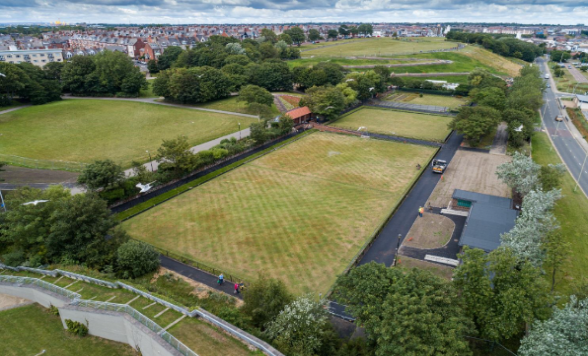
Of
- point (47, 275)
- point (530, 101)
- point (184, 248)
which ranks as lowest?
point (184, 248)

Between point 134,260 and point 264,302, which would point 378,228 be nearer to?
point 264,302

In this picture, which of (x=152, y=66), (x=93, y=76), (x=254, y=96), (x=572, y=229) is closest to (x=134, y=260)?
(x=572, y=229)

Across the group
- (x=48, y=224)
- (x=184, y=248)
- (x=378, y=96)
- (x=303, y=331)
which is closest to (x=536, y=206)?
(x=303, y=331)

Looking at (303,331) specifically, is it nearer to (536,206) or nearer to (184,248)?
(184,248)

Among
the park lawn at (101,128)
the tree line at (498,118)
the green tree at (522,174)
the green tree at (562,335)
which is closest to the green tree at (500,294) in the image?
the green tree at (562,335)

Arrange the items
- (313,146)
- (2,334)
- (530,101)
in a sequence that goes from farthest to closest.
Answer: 1. (530,101)
2. (313,146)
3. (2,334)

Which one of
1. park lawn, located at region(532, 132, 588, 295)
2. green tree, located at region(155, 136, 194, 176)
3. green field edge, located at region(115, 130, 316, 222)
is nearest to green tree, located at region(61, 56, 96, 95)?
green tree, located at region(155, 136, 194, 176)

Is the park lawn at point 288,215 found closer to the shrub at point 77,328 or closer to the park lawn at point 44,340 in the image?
the park lawn at point 44,340
